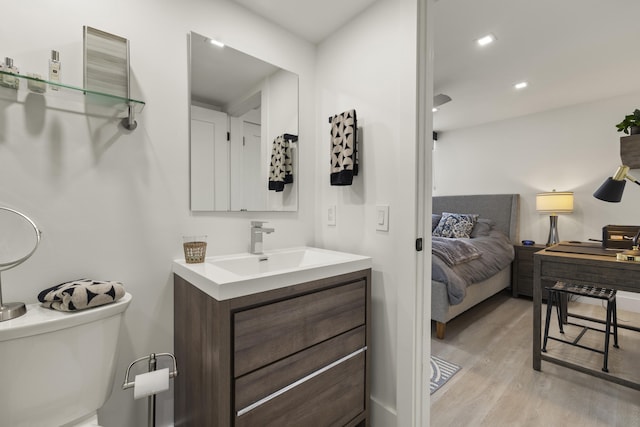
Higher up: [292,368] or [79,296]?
[79,296]

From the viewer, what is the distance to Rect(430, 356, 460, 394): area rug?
189 centimetres

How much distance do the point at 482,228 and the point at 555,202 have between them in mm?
871

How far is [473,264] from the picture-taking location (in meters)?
2.91

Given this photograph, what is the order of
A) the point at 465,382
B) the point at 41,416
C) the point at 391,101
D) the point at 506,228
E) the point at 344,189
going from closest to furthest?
the point at 41,416
the point at 391,101
the point at 344,189
the point at 465,382
the point at 506,228

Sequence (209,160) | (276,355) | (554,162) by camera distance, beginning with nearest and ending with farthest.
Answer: (276,355) → (209,160) → (554,162)

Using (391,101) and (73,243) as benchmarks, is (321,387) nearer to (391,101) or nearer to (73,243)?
(73,243)

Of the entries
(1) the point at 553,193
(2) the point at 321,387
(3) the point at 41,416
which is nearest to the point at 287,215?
(2) the point at 321,387

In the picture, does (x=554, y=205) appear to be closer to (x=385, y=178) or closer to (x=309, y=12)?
(x=385, y=178)

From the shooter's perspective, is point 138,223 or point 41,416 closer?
point 41,416

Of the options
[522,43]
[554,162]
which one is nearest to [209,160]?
[522,43]

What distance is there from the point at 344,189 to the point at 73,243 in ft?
4.20

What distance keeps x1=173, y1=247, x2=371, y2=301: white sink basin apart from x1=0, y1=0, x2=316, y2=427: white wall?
0.43ft

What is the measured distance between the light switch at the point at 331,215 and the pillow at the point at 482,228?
3007mm

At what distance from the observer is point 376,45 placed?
4.92 ft
